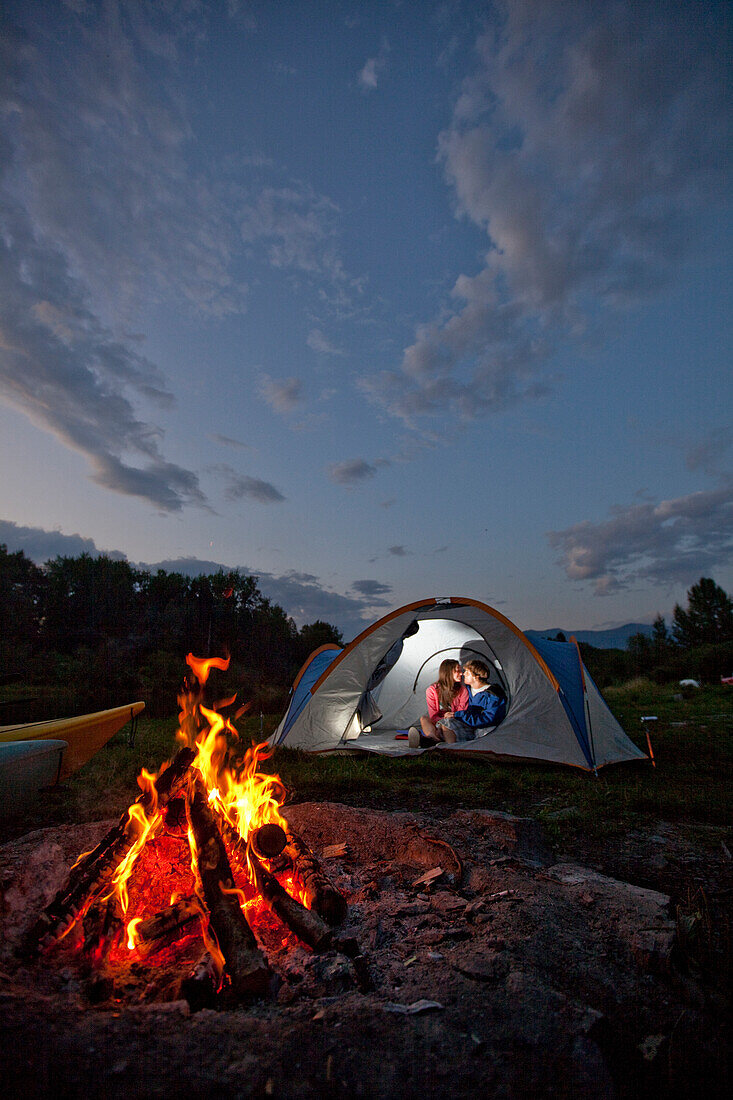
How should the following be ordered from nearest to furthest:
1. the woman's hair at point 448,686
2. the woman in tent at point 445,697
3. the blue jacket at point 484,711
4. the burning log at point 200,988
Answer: the burning log at point 200,988, the blue jacket at point 484,711, the woman in tent at point 445,697, the woman's hair at point 448,686

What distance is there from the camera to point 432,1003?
69.2 inches

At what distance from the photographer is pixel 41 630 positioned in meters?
23.5

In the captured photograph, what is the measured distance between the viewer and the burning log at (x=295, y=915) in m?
2.25

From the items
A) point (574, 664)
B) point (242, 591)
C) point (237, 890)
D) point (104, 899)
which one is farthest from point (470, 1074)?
point (242, 591)

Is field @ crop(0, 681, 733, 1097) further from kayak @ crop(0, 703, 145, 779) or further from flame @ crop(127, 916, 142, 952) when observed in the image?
kayak @ crop(0, 703, 145, 779)

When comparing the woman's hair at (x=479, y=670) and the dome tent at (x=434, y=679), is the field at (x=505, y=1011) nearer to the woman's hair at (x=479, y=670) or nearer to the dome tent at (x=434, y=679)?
the dome tent at (x=434, y=679)

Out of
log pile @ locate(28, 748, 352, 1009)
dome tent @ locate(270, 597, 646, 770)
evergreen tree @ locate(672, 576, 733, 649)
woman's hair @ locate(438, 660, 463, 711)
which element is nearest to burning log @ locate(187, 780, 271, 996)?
log pile @ locate(28, 748, 352, 1009)

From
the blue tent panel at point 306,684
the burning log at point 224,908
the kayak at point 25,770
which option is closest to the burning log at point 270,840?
the burning log at point 224,908

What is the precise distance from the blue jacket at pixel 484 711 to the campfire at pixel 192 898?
4.71m

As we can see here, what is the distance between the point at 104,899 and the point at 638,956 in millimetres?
2448

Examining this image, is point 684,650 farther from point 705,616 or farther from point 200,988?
point 200,988

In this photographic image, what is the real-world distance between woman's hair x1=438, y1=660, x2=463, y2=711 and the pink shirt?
5 cm

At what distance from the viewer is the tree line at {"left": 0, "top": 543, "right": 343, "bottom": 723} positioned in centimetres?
1666

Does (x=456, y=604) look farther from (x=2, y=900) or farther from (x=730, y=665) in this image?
(x=730, y=665)
